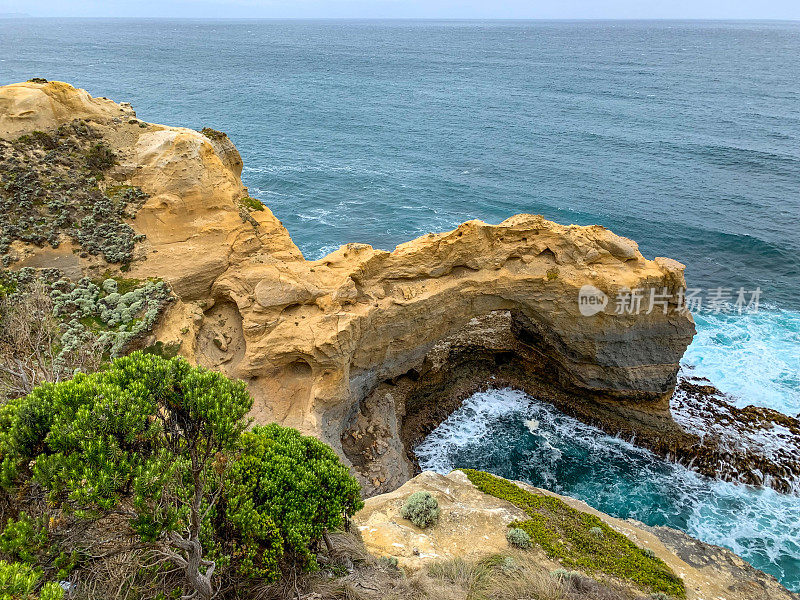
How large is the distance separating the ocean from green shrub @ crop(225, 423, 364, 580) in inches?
673

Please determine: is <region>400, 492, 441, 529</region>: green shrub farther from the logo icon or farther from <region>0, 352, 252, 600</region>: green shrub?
the logo icon

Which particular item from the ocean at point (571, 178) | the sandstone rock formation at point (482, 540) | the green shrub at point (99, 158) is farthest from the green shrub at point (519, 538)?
the green shrub at point (99, 158)

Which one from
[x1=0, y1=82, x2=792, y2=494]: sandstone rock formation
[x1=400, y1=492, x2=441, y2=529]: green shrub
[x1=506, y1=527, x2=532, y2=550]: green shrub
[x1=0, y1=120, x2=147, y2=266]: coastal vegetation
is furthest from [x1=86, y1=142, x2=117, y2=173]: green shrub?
[x1=506, y1=527, x2=532, y2=550]: green shrub

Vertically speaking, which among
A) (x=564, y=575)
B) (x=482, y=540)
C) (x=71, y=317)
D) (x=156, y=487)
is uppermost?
(x=156, y=487)

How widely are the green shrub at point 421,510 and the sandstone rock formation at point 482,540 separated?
0.24 metres

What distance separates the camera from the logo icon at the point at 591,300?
27.9 metres

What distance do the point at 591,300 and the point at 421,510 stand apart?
600 inches

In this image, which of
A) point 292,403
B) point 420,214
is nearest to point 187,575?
point 292,403

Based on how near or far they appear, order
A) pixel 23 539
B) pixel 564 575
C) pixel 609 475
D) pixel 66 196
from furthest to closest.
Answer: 1. pixel 609 475
2. pixel 66 196
3. pixel 564 575
4. pixel 23 539

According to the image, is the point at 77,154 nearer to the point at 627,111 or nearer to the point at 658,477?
the point at 658,477

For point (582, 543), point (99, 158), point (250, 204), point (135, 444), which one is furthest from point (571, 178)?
point (135, 444)

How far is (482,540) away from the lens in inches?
744

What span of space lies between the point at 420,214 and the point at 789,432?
3452cm

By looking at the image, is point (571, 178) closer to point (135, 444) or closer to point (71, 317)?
point (71, 317)
